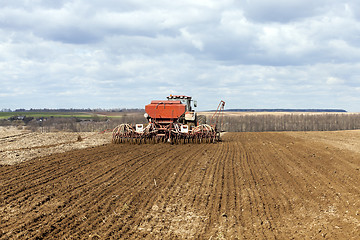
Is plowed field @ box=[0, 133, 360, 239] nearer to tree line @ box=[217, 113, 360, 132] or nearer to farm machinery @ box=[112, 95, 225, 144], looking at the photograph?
farm machinery @ box=[112, 95, 225, 144]

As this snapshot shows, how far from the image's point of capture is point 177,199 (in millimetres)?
7602

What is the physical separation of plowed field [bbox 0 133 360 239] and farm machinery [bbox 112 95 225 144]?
21.0ft

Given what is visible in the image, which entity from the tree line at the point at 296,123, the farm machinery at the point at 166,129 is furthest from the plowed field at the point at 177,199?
the tree line at the point at 296,123

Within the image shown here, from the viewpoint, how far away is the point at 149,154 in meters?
14.2

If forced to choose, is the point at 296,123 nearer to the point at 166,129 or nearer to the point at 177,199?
the point at 166,129

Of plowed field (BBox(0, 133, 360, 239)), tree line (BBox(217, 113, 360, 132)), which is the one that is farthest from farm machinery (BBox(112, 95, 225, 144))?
tree line (BBox(217, 113, 360, 132))

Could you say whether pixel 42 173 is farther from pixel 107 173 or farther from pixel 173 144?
pixel 173 144

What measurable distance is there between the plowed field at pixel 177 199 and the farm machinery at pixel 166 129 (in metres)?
6.40

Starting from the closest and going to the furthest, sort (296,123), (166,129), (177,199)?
1. (177,199)
2. (166,129)
3. (296,123)

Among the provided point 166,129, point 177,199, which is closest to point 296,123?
point 166,129

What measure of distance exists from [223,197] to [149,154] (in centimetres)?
685

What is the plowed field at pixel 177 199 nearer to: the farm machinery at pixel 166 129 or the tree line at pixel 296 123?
the farm machinery at pixel 166 129

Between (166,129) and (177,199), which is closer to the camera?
(177,199)

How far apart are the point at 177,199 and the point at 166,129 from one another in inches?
448
